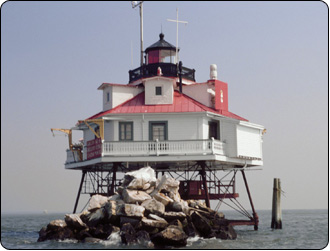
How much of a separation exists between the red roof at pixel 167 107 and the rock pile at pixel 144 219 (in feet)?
18.1

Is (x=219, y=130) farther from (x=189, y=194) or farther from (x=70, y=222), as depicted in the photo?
(x=70, y=222)

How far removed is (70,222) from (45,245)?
2.03 m

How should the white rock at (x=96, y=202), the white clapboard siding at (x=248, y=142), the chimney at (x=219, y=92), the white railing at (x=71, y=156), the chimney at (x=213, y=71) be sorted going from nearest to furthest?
the white rock at (x=96, y=202) < the white clapboard siding at (x=248, y=142) < the chimney at (x=219, y=92) < the chimney at (x=213, y=71) < the white railing at (x=71, y=156)

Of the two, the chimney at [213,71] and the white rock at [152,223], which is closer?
the white rock at [152,223]

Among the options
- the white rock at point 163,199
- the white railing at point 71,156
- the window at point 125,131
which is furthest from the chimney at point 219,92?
the white railing at point 71,156

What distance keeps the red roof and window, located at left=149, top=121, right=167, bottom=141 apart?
926 mm

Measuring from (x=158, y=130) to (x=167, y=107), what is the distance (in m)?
1.96

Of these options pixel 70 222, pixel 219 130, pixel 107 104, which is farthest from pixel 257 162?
pixel 70 222

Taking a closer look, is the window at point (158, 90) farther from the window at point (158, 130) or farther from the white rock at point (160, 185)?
the white rock at point (160, 185)

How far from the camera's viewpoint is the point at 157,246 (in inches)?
1152

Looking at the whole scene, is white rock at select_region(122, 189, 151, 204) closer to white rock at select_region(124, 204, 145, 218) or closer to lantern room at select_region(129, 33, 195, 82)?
white rock at select_region(124, 204, 145, 218)

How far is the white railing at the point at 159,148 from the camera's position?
3631 cm

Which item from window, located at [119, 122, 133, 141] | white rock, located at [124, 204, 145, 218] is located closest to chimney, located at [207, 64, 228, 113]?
window, located at [119, 122, 133, 141]

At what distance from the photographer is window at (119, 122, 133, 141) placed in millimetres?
37906
